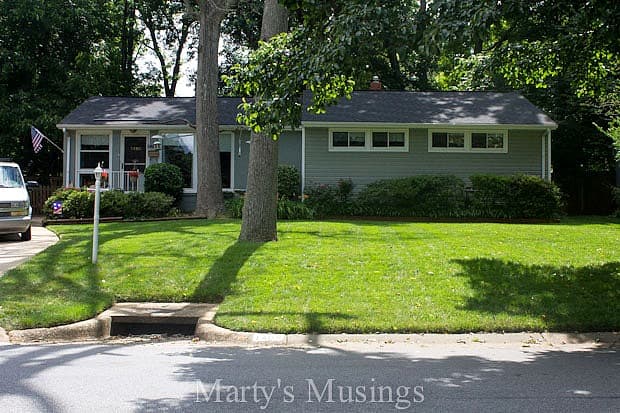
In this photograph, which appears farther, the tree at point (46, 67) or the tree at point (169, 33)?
the tree at point (169, 33)

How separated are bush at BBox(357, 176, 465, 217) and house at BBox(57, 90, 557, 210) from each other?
2064 millimetres

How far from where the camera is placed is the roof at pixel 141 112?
23078 mm

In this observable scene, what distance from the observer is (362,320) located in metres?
8.31

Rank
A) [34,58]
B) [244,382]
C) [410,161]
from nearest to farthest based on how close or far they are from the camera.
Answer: [244,382] < [410,161] < [34,58]

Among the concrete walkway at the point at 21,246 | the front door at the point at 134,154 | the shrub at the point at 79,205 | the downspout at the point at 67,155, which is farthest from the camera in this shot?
the front door at the point at 134,154

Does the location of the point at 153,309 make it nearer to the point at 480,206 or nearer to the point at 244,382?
the point at 244,382

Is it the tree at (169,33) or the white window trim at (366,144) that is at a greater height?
the tree at (169,33)

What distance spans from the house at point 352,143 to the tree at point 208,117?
1.90 metres

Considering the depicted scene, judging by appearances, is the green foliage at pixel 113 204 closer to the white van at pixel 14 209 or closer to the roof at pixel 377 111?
the white van at pixel 14 209

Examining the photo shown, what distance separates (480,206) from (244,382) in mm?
16015

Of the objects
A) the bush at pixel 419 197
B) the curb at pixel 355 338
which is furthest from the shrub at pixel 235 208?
the curb at pixel 355 338

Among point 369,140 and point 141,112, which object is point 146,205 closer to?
point 141,112

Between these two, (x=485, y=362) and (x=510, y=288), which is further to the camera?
(x=510, y=288)

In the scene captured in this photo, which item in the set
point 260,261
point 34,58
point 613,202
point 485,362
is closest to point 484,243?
point 260,261
